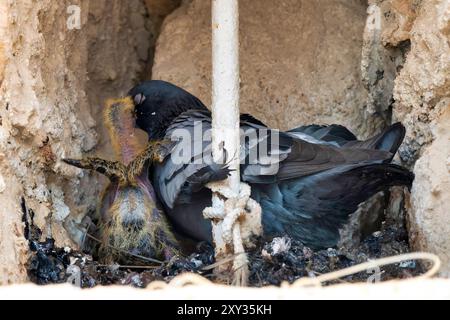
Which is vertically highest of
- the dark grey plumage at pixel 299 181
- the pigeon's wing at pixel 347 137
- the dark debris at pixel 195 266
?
the pigeon's wing at pixel 347 137

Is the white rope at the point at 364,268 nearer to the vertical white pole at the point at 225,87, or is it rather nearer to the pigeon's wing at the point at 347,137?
the vertical white pole at the point at 225,87

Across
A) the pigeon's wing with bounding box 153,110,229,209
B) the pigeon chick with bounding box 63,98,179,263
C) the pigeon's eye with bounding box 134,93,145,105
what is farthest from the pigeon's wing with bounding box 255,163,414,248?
the pigeon's eye with bounding box 134,93,145,105

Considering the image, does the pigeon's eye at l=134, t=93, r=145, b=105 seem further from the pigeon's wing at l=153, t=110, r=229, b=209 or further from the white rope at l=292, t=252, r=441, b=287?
the white rope at l=292, t=252, r=441, b=287

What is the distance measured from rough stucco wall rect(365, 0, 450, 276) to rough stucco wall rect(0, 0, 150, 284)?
1.65 m

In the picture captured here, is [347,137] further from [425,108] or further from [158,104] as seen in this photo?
[158,104]

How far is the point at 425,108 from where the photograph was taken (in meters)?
4.66

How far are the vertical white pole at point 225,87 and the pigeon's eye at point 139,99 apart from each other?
115cm

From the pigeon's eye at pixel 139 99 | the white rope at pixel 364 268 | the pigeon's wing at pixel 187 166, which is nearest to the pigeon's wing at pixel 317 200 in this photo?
the pigeon's wing at pixel 187 166

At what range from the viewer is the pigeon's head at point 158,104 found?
5.57 m

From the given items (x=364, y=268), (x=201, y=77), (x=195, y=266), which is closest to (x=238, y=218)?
(x=195, y=266)

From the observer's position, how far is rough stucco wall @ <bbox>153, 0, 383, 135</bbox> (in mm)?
5625
